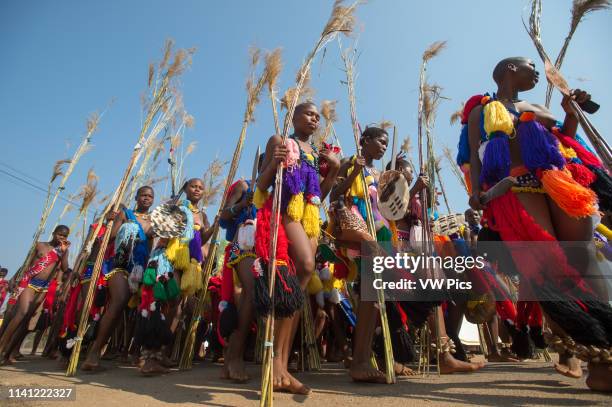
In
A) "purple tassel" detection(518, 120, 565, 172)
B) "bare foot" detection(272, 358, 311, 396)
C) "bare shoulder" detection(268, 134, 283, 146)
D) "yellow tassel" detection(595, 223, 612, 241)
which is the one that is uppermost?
"bare shoulder" detection(268, 134, 283, 146)

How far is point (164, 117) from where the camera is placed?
5.39 m

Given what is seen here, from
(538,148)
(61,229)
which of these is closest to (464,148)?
(538,148)

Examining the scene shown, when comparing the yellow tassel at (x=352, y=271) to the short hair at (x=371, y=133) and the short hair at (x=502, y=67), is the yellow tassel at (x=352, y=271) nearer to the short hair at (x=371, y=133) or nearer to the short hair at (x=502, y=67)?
the short hair at (x=371, y=133)

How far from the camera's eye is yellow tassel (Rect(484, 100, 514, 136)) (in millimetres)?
2879

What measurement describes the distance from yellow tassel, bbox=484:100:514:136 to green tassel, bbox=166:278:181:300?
3255 mm

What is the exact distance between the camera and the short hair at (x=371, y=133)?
162 inches

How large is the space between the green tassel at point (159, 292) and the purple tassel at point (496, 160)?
3.13 meters

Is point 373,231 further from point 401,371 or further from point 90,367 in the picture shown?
point 90,367

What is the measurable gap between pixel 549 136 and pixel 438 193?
3.34 meters

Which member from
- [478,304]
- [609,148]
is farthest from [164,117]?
[609,148]

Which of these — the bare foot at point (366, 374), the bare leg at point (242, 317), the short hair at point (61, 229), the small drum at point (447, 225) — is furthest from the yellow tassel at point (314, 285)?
the short hair at point (61, 229)

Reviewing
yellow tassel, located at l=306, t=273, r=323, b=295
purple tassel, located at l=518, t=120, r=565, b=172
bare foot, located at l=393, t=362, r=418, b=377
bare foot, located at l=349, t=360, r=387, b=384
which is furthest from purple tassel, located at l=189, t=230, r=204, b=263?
purple tassel, located at l=518, t=120, r=565, b=172

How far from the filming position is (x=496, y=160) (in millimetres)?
2785

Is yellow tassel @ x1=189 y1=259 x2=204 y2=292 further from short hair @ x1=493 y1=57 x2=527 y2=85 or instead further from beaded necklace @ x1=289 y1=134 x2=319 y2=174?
short hair @ x1=493 y1=57 x2=527 y2=85
